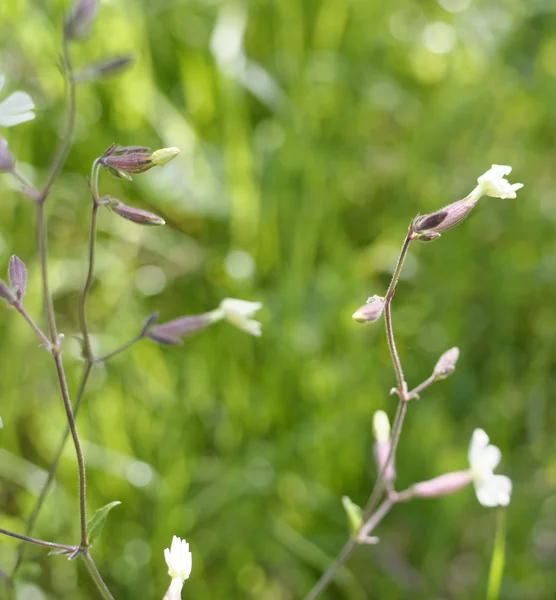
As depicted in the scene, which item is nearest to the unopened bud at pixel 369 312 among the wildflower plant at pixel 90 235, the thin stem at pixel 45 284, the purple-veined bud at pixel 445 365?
the purple-veined bud at pixel 445 365

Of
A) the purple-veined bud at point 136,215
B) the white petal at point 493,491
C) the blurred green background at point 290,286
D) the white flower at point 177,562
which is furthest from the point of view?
the blurred green background at point 290,286

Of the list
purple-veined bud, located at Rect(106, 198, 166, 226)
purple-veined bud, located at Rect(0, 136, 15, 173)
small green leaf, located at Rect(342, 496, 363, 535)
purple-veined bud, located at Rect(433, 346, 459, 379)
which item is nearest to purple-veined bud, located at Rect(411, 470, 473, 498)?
small green leaf, located at Rect(342, 496, 363, 535)

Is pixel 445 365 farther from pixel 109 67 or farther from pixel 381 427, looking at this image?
pixel 109 67

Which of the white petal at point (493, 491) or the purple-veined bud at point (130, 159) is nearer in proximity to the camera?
the purple-veined bud at point (130, 159)

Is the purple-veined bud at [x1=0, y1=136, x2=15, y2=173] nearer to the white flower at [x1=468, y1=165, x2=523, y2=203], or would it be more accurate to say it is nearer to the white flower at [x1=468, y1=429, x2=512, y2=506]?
the white flower at [x1=468, y1=165, x2=523, y2=203]

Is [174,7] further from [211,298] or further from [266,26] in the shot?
[211,298]

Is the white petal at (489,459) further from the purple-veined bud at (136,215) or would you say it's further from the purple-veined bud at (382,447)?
the purple-veined bud at (136,215)

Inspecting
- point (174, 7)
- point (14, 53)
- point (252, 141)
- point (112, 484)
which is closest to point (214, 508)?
point (112, 484)
